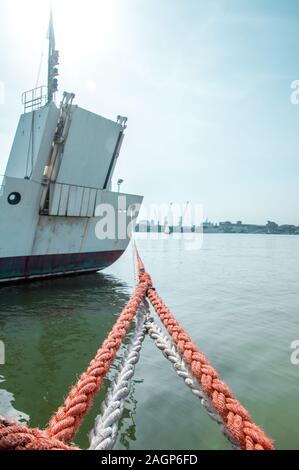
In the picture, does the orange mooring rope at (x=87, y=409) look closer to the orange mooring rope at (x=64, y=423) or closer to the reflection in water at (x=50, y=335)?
the orange mooring rope at (x=64, y=423)

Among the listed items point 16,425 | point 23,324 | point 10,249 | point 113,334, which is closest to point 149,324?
point 113,334

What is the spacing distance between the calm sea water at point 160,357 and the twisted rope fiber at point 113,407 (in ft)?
4.11

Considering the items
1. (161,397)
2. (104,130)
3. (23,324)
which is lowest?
(23,324)

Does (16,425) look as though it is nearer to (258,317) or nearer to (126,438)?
(126,438)

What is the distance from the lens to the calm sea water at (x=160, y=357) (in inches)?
149

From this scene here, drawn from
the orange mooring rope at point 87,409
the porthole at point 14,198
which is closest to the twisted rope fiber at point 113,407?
the orange mooring rope at point 87,409

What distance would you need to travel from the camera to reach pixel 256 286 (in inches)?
550

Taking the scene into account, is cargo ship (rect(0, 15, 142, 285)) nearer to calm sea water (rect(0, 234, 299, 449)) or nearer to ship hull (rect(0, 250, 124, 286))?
ship hull (rect(0, 250, 124, 286))

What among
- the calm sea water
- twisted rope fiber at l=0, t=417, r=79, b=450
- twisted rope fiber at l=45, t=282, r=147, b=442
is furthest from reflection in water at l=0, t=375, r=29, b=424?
twisted rope fiber at l=0, t=417, r=79, b=450

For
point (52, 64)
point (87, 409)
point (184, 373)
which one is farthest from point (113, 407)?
point (52, 64)

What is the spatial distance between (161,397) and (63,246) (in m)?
9.45

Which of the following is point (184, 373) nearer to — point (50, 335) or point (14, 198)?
point (50, 335)

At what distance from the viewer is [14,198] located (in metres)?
10.9

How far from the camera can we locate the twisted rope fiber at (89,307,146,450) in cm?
176
